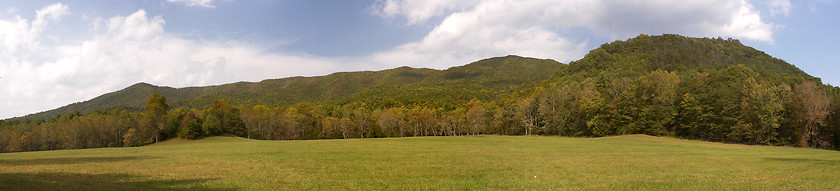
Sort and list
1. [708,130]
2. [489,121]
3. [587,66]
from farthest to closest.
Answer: [587,66] < [489,121] < [708,130]

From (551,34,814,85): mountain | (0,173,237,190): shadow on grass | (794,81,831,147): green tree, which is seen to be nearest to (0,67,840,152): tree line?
(794,81,831,147): green tree

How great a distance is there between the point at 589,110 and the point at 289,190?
227 ft

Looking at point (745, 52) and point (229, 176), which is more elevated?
point (745, 52)

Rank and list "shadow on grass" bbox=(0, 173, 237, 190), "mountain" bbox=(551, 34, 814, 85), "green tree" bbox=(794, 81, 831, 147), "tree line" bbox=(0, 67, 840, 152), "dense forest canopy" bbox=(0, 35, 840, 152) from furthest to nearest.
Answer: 1. "mountain" bbox=(551, 34, 814, 85)
2. "dense forest canopy" bbox=(0, 35, 840, 152)
3. "tree line" bbox=(0, 67, 840, 152)
4. "green tree" bbox=(794, 81, 831, 147)
5. "shadow on grass" bbox=(0, 173, 237, 190)

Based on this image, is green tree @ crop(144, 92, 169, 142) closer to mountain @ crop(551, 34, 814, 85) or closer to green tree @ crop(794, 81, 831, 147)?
mountain @ crop(551, 34, 814, 85)

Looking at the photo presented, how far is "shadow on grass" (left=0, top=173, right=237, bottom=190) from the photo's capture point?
12.0 meters

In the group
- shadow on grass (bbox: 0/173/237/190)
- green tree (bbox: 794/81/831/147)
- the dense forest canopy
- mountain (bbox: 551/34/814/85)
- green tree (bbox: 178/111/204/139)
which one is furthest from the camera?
mountain (bbox: 551/34/814/85)

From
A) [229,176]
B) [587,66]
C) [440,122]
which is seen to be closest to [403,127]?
[440,122]

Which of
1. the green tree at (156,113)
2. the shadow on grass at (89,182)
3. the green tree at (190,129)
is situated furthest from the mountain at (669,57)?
the shadow on grass at (89,182)

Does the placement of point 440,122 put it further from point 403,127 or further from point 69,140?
point 69,140

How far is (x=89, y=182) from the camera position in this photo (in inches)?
524

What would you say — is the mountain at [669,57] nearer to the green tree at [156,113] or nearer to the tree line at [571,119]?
the tree line at [571,119]

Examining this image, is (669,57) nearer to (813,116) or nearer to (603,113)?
(603,113)

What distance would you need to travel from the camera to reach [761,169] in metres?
17.3
